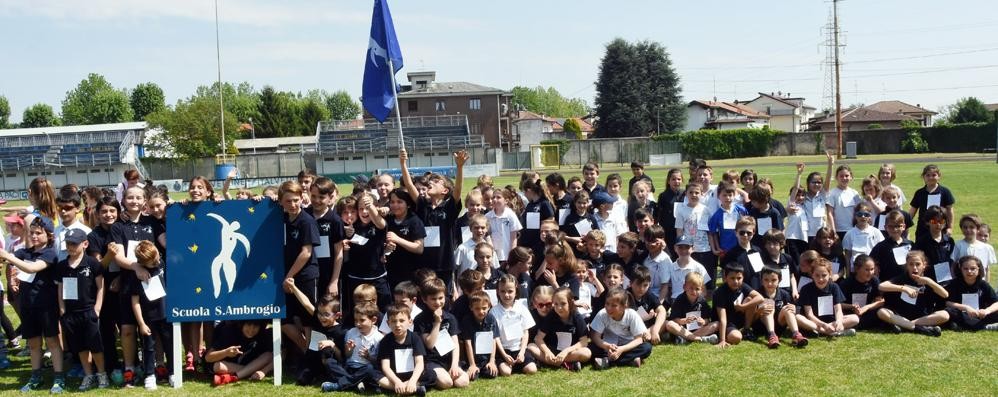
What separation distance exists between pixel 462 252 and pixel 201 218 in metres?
2.65

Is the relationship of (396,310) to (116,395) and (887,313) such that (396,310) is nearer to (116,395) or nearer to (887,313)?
(116,395)

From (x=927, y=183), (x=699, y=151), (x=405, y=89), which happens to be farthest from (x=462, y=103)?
(x=927, y=183)

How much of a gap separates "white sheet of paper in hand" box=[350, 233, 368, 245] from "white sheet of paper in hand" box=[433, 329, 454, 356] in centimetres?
116

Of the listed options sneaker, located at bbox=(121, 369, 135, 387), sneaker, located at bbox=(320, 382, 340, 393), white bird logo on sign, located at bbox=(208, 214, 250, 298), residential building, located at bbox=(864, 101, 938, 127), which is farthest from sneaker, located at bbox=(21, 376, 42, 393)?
residential building, located at bbox=(864, 101, 938, 127)

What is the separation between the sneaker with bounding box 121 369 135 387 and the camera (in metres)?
6.73

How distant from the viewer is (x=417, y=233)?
7.43 meters

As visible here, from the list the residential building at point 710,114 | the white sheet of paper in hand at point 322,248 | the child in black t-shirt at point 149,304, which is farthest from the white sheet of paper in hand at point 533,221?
the residential building at point 710,114

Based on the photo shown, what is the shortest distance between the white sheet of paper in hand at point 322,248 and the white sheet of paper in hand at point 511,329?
1.71 m

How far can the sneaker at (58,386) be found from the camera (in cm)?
652

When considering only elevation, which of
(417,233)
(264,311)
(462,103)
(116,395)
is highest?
(462,103)

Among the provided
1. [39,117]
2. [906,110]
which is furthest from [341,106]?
[906,110]

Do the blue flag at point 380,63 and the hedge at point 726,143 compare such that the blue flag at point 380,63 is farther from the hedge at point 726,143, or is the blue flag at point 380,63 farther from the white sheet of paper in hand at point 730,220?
the hedge at point 726,143

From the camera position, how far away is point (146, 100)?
120m

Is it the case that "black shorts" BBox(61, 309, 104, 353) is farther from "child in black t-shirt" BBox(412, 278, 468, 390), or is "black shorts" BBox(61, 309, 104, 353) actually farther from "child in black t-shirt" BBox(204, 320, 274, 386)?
"child in black t-shirt" BBox(412, 278, 468, 390)
